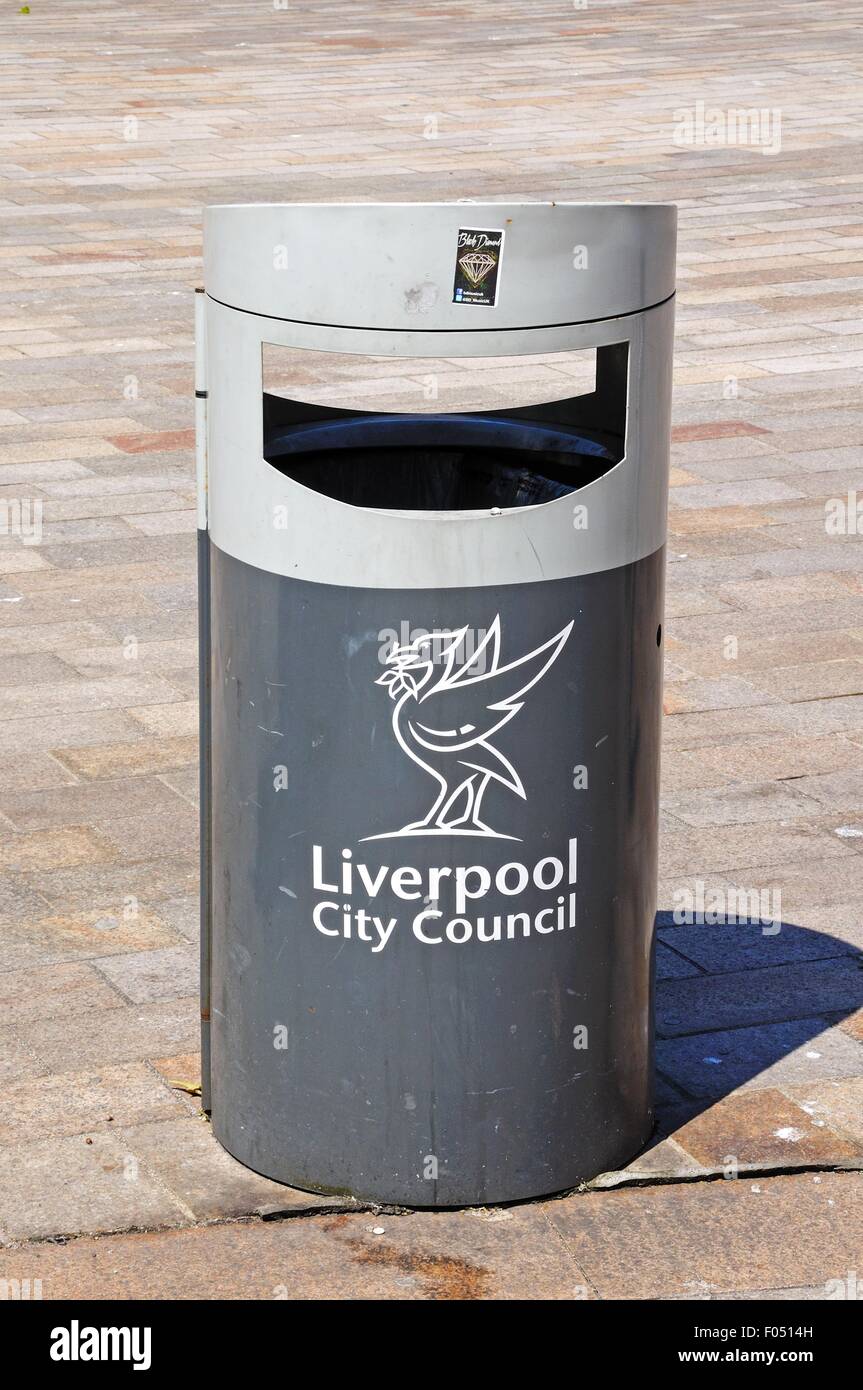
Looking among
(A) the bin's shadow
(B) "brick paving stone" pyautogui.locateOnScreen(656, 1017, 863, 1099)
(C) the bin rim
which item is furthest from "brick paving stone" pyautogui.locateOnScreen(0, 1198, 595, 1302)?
(C) the bin rim

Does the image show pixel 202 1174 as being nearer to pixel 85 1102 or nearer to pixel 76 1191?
pixel 76 1191

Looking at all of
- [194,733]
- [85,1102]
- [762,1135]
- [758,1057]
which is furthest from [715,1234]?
[194,733]

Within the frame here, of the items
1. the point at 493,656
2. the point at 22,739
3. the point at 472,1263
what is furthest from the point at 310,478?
the point at 22,739

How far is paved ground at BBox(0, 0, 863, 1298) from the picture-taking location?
158 inches

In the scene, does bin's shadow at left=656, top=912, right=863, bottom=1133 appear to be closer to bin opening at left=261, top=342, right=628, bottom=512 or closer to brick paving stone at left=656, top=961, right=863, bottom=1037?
brick paving stone at left=656, top=961, right=863, bottom=1037

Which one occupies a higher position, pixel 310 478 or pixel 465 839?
pixel 310 478

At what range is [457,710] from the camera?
3781 millimetres

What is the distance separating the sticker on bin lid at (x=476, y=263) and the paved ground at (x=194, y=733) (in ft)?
6.01

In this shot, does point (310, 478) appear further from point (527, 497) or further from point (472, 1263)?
point (472, 1263)

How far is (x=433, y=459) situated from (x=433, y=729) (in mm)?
789

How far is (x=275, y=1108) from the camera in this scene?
13.5 feet

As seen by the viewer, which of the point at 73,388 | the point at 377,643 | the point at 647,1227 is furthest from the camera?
the point at 73,388

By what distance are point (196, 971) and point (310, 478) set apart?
1446 mm
